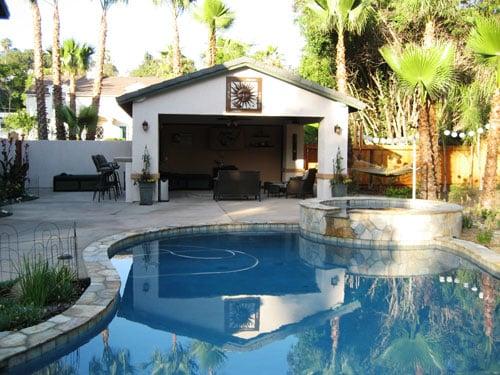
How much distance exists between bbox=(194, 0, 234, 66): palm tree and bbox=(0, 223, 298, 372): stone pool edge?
16.6m

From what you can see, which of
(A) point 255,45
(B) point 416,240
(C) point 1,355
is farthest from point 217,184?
(A) point 255,45

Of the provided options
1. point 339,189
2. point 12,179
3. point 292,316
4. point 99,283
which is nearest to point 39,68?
point 12,179

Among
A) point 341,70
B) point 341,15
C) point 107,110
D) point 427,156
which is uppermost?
point 341,15

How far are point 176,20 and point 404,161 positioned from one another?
42.5ft

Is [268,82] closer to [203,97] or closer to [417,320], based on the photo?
[203,97]

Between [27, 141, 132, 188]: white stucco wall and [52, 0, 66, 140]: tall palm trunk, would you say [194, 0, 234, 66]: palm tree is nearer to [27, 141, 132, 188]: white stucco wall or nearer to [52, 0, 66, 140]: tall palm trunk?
[52, 0, 66, 140]: tall palm trunk

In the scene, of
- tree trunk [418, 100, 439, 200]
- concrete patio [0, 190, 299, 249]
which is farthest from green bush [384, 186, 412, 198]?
tree trunk [418, 100, 439, 200]

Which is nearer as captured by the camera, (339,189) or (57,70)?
(339,189)

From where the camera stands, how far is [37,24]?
20781 mm

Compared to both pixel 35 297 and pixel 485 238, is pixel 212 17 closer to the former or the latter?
pixel 485 238

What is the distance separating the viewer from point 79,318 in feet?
15.8

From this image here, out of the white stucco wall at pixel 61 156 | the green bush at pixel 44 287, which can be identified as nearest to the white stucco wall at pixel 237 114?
the white stucco wall at pixel 61 156

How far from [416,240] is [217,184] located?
6613 millimetres

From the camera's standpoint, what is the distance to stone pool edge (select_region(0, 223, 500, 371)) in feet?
13.9
